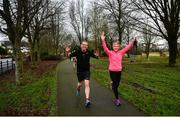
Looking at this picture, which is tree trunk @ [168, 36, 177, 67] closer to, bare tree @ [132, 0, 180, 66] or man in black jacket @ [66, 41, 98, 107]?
bare tree @ [132, 0, 180, 66]

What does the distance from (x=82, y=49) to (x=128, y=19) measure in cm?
2458

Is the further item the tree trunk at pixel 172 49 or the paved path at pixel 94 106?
the tree trunk at pixel 172 49

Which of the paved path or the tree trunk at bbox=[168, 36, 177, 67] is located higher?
the tree trunk at bbox=[168, 36, 177, 67]

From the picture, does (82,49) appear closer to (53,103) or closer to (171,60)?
(53,103)

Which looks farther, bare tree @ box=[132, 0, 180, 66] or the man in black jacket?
bare tree @ box=[132, 0, 180, 66]

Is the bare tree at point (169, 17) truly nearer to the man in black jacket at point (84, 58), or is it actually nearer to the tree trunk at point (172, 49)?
the tree trunk at point (172, 49)

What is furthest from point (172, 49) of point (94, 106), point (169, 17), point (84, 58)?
point (94, 106)

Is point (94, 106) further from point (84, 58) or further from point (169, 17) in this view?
point (169, 17)

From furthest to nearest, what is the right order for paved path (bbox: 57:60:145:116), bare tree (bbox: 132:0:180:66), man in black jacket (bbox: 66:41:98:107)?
bare tree (bbox: 132:0:180:66) → man in black jacket (bbox: 66:41:98:107) → paved path (bbox: 57:60:145:116)

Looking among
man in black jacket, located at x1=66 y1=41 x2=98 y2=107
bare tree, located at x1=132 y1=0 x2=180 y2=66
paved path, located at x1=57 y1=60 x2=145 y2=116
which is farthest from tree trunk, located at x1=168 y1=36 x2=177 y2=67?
man in black jacket, located at x1=66 y1=41 x2=98 y2=107

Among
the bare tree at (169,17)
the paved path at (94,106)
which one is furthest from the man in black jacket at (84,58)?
the bare tree at (169,17)

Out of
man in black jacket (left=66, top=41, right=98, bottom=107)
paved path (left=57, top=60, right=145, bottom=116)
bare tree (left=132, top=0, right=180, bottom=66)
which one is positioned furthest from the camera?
bare tree (left=132, top=0, right=180, bottom=66)

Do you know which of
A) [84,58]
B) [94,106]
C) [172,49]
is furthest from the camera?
[172,49]

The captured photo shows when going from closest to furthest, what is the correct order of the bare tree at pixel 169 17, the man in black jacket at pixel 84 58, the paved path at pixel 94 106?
the paved path at pixel 94 106 < the man in black jacket at pixel 84 58 < the bare tree at pixel 169 17
